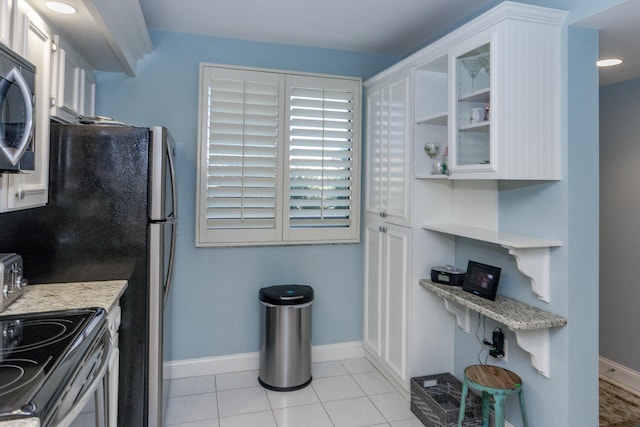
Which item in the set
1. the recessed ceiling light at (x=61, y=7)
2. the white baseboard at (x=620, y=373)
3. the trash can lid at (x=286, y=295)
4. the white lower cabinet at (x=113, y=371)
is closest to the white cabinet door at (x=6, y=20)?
the recessed ceiling light at (x=61, y=7)

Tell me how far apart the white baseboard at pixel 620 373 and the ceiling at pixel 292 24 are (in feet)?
7.01

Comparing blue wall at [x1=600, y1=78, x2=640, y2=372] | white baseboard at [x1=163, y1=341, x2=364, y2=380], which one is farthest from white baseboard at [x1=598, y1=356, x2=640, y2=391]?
white baseboard at [x1=163, y1=341, x2=364, y2=380]

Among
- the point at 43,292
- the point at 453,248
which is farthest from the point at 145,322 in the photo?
the point at 453,248

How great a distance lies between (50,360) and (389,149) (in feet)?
7.62

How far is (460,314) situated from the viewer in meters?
2.58

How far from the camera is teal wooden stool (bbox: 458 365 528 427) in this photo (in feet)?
6.32

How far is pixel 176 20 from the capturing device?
2730mm

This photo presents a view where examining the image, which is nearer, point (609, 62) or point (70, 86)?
point (70, 86)

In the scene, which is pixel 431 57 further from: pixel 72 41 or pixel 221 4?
pixel 72 41

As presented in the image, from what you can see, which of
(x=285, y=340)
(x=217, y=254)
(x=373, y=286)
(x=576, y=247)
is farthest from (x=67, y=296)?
(x=576, y=247)

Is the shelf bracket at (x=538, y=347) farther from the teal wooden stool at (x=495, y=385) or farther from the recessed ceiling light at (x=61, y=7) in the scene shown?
the recessed ceiling light at (x=61, y=7)

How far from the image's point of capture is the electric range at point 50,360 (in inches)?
37.1

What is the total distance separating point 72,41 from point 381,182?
211cm

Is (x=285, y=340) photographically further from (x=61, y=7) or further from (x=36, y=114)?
(x=61, y=7)
